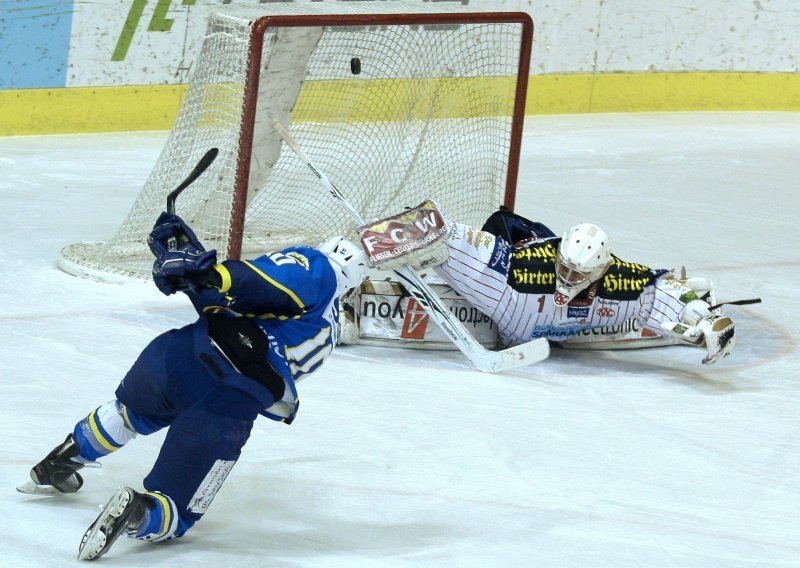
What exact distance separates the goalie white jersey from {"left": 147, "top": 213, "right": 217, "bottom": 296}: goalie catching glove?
5.88ft

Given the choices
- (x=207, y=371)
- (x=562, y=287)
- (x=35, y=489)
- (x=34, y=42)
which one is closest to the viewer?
(x=207, y=371)

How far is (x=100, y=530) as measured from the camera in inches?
106

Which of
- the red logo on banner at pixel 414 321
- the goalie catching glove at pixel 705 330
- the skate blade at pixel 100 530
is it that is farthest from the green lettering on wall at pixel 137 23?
the skate blade at pixel 100 530

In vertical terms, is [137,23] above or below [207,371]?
below

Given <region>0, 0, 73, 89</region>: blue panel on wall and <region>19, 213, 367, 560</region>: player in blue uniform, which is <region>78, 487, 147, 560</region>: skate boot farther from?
<region>0, 0, 73, 89</region>: blue panel on wall

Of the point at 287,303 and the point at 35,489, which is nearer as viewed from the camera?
the point at 287,303

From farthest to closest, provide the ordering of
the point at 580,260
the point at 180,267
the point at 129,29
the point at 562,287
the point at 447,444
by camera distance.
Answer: the point at 129,29, the point at 562,287, the point at 580,260, the point at 447,444, the point at 180,267

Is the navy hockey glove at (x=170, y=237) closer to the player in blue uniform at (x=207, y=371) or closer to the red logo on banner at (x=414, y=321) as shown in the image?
the player in blue uniform at (x=207, y=371)

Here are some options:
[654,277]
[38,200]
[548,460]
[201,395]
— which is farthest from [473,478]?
[38,200]

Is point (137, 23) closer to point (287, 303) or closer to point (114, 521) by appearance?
point (287, 303)

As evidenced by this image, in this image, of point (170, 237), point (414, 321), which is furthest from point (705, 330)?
point (170, 237)

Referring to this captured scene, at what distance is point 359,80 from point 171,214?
297 cm

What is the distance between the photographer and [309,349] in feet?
9.66

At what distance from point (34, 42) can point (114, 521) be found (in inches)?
190
